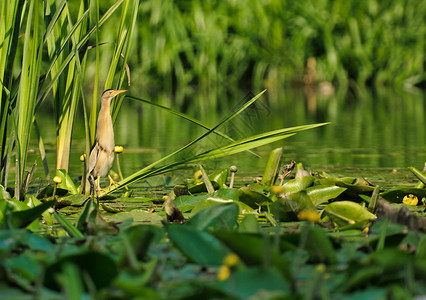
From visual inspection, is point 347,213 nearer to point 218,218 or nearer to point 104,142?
point 218,218

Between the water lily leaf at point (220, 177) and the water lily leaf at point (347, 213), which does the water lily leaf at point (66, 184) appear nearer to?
the water lily leaf at point (220, 177)

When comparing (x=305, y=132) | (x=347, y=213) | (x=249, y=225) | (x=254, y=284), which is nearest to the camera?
(x=254, y=284)

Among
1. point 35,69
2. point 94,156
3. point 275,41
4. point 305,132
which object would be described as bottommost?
point 305,132

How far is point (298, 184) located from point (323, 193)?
0.49 feet

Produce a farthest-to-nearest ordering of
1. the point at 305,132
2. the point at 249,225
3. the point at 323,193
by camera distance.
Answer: the point at 305,132 < the point at 323,193 < the point at 249,225

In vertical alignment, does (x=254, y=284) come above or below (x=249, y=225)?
above

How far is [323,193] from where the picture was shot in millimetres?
2938

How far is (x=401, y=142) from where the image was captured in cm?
597

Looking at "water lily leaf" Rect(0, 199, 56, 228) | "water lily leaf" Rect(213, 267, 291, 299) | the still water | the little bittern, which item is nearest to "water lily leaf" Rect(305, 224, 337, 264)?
"water lily leaf" Rect(213, 267, 291, 299)

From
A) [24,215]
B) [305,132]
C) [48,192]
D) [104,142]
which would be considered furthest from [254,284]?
[305,132]

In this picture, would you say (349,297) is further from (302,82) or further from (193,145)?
(302,82)

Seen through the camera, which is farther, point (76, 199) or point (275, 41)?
point (275, 41)

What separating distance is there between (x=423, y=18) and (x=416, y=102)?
12.9 ft

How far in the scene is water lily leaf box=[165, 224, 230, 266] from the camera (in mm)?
1872
